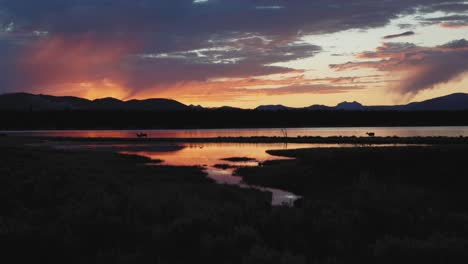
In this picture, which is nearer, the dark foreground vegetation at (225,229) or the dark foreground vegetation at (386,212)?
the dark foreground vegetation at (225,229)

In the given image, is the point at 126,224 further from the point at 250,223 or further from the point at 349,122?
the point at 349,122

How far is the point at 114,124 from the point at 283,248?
18564 centimetres

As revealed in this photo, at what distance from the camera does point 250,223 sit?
14000 mm

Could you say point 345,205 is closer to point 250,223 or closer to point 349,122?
point 250,223

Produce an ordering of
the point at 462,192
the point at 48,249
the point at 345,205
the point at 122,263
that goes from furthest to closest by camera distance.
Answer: the point at 462,192 → the point at 345,205 → the point at 48,249 → the point at 122,263

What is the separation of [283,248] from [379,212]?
15.9 feet

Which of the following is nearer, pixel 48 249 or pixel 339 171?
pixel 48 249

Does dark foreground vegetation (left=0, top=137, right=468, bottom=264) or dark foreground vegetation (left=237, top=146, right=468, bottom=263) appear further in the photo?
dark foreground vegetation (left=237, top=146, right=468, bottom=263)

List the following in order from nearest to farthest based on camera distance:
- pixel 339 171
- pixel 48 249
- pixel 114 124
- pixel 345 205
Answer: pixel 48 249, pixel 345 205, pixel 339 171, pixel 114 124

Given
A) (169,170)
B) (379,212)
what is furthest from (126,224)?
(169,170)

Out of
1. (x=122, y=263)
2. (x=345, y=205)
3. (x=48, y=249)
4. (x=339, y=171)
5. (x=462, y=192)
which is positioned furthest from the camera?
(x=339, y=171)

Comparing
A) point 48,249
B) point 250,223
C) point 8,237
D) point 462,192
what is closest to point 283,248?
point 250,223

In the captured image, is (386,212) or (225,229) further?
(386,212)

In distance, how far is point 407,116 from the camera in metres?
199
